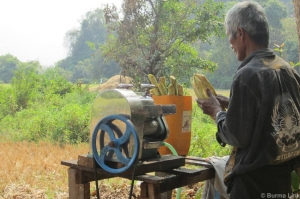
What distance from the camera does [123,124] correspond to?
5.25 feet

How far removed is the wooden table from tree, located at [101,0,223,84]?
27.1 feet

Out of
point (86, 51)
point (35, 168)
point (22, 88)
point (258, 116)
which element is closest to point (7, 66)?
point (86, 51)

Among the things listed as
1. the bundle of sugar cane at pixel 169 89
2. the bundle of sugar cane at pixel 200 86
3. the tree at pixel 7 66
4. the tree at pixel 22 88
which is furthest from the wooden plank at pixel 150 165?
the tree at pixel 7 66

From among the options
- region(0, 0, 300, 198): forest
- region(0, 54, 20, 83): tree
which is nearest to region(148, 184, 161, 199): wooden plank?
region(0, 0, 300, 198): forest

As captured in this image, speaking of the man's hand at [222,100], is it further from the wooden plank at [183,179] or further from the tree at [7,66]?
the tree at [7,66]

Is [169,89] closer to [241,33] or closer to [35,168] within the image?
[241,33]

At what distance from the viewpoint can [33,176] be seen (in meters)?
4.53

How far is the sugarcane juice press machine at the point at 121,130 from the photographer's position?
157 cm

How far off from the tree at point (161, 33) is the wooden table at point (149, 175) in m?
8.27

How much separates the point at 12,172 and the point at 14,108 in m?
6.50

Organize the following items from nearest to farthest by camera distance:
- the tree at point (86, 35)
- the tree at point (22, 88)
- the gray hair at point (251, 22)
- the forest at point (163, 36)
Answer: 1. the gray hair at point (251, 22)
2. the forest at point (163, 36)
3. the tree at point (22, 88)
4. the tree at point (86, 35)

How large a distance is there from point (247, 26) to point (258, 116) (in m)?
0.44

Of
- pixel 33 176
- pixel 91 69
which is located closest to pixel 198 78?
pixel 33 176

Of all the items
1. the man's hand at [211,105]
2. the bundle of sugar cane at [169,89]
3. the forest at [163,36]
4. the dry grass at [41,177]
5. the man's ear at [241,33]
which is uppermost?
the forest at [163,36]
